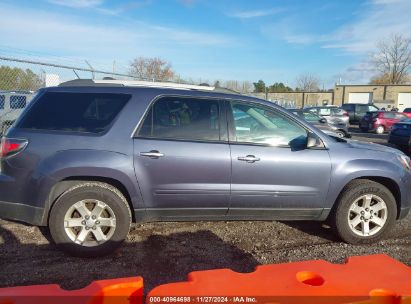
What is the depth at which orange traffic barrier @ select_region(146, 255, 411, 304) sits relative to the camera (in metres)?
2.18

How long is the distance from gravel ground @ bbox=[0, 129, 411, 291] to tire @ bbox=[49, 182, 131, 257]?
15 cm

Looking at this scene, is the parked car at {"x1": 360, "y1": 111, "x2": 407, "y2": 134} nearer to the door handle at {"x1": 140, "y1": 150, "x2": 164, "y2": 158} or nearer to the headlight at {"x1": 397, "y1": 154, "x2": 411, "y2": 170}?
the headlight at {"x1": 397, "y1": 154, "x2": 411, "y2": 170}

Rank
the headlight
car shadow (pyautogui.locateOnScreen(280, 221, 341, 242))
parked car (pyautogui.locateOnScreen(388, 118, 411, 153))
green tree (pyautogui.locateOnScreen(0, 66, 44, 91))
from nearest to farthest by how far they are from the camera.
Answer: the headlight < car shadow (pyautogui.locateOnScreen(280, 221, 341, 242)) < green tree (pyautogui.locateOnScreen(0, 66, 44, 91)) < parked car (pyautogui.locateOnScreen(388, 118, 411, 153))

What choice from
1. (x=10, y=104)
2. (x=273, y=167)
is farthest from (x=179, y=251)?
(x=10, y=104)

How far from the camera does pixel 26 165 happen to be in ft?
12.2

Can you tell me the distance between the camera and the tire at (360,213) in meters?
4.27

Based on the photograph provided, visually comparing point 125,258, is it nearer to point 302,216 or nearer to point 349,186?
point 302,216

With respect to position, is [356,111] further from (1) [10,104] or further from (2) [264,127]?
(2) [264,127]

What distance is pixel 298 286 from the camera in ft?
7.52

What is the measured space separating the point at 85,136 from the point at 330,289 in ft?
8.79

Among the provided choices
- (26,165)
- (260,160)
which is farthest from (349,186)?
(26,165)

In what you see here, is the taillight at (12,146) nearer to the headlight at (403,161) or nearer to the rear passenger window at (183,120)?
the rear passenger window at (183,120)

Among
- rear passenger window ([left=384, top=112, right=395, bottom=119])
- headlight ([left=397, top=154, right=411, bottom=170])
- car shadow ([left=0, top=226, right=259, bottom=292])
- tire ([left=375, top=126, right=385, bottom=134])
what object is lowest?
car shadow ([left=0, top=226, right=259, bottom=292])

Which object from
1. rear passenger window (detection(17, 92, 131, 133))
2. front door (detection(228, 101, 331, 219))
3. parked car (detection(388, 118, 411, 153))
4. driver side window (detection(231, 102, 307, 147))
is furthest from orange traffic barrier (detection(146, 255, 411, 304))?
parked car (detection(388, 118, 411, 153))
